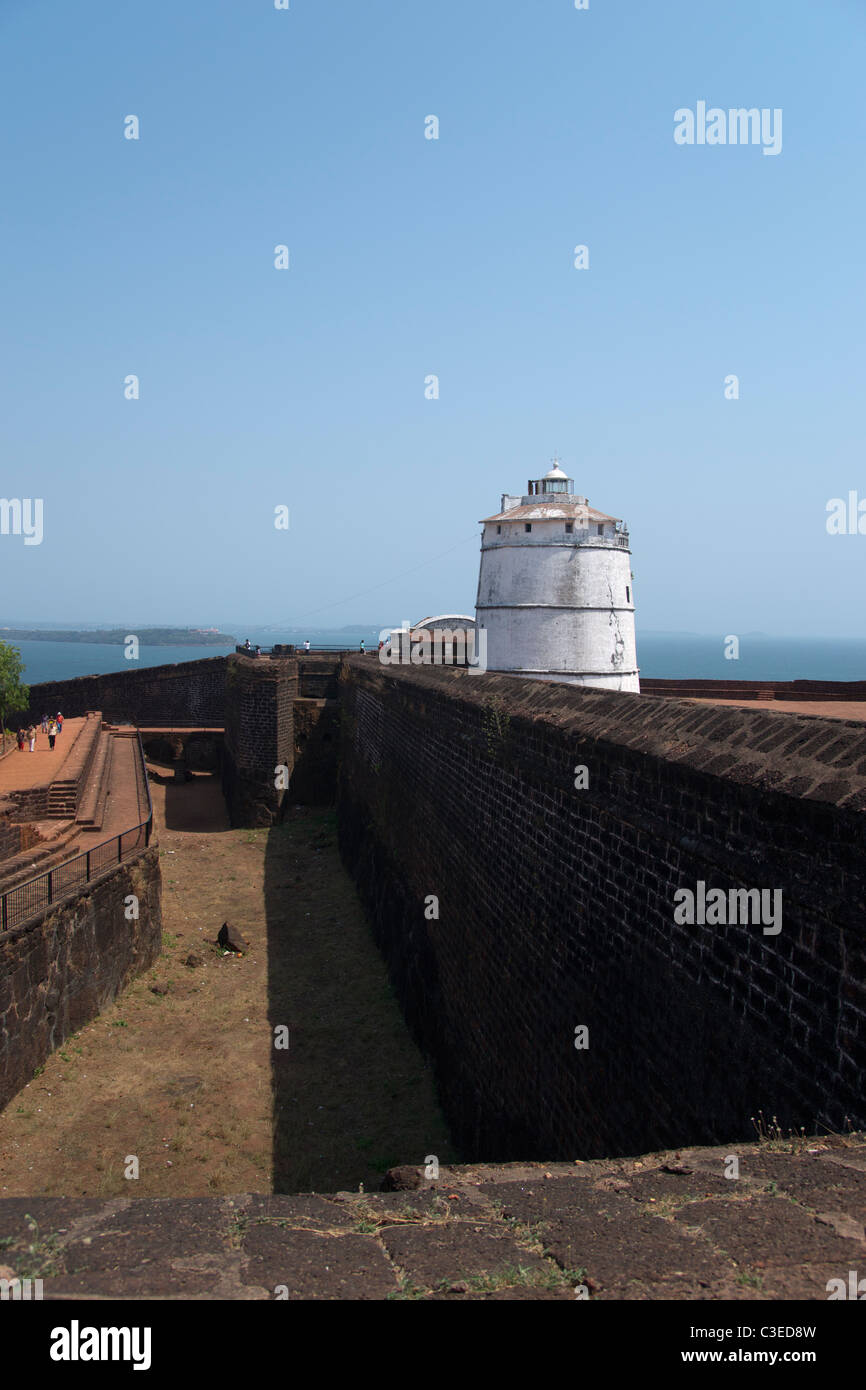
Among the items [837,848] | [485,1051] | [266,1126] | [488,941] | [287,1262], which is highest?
[837,848]

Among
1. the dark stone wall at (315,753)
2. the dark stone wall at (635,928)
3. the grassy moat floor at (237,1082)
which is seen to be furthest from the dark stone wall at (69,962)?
the dark stone wall at (315,753)

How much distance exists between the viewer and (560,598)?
20.9 meters

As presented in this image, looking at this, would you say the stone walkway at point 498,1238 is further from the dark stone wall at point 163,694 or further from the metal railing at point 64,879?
the dark stone wall at point 163,694

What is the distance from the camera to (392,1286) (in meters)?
3.10

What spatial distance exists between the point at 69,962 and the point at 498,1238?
1003 centimetres

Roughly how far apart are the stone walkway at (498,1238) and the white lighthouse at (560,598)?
17.0m

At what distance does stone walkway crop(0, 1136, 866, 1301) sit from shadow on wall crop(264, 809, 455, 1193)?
5.65 m

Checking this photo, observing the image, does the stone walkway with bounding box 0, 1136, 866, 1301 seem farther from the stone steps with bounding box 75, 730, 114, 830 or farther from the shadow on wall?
the stone steps with bounding box 75, 730, 114, 830

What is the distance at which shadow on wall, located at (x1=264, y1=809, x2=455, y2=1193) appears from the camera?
973 cm

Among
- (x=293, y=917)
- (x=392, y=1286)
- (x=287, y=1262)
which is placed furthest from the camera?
(x=293, y=917)

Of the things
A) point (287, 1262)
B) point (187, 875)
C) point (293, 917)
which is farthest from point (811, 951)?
point (187, 875)
